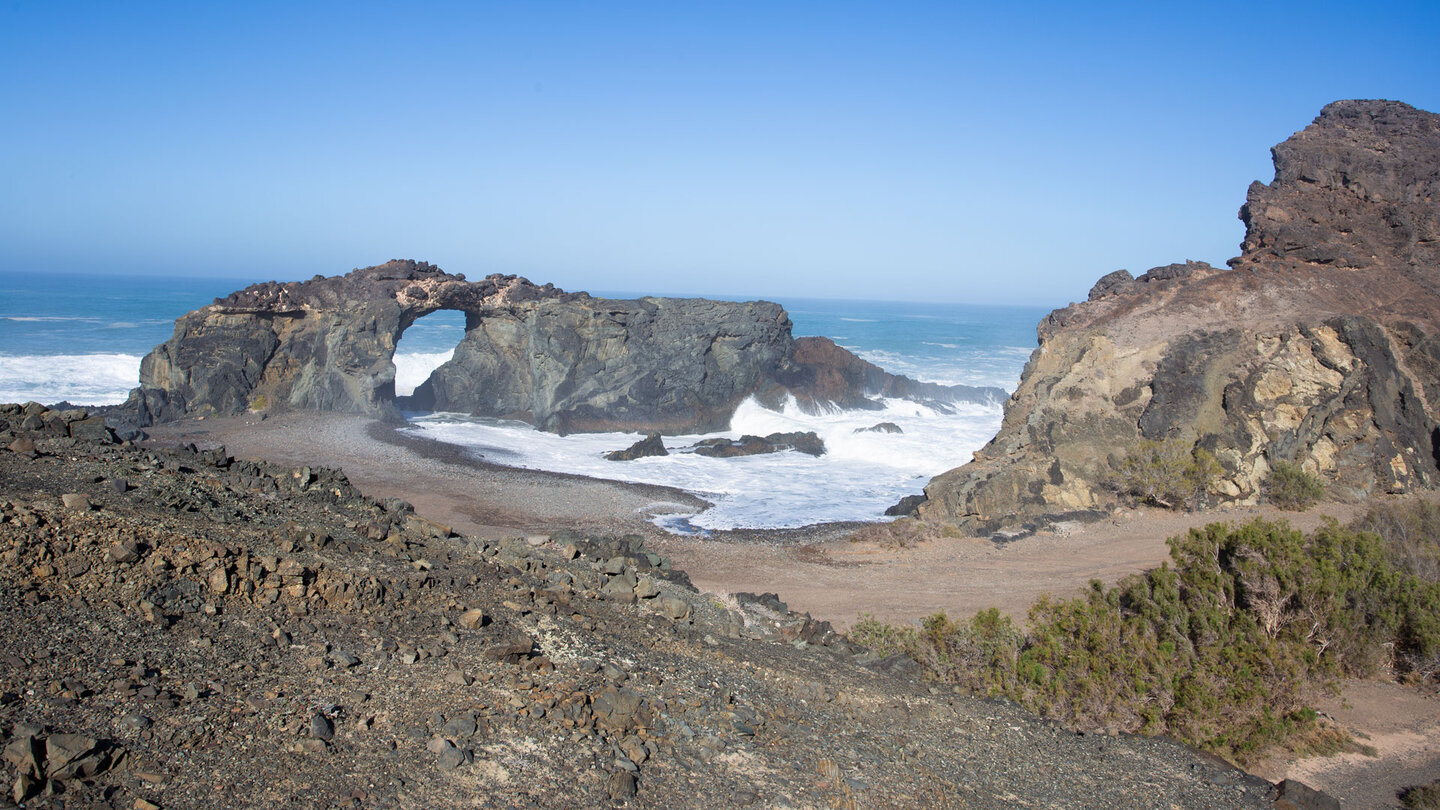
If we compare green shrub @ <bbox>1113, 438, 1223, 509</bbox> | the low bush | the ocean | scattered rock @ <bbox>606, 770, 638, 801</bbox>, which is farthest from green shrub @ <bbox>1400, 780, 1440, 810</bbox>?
the ocean

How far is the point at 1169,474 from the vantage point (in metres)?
17.1

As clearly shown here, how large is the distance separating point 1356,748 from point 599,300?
2606 cm

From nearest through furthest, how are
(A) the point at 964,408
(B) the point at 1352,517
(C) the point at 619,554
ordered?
(C) the point at 619,554 < (B) the point at 1352,517 < (A) the point at 964,408

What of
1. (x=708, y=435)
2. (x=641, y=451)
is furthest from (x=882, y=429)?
(x=641, y=451)

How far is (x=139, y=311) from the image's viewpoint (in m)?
68.1

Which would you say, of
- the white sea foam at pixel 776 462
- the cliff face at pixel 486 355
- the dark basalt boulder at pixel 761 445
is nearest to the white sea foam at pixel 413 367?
the cliff face at pixel 486 355

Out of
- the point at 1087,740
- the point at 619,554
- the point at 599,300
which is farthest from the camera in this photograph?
the point at 599,300

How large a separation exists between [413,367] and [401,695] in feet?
136

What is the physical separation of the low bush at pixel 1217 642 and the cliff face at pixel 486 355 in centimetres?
2061

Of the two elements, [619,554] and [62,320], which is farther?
[62,320]

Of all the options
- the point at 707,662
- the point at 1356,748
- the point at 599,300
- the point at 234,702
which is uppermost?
the point at 599,300

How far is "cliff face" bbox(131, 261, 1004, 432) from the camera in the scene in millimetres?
28641

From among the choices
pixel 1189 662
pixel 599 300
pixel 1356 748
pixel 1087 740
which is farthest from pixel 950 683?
pixel 599 300

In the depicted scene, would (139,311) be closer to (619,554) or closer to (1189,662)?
(619,554)
